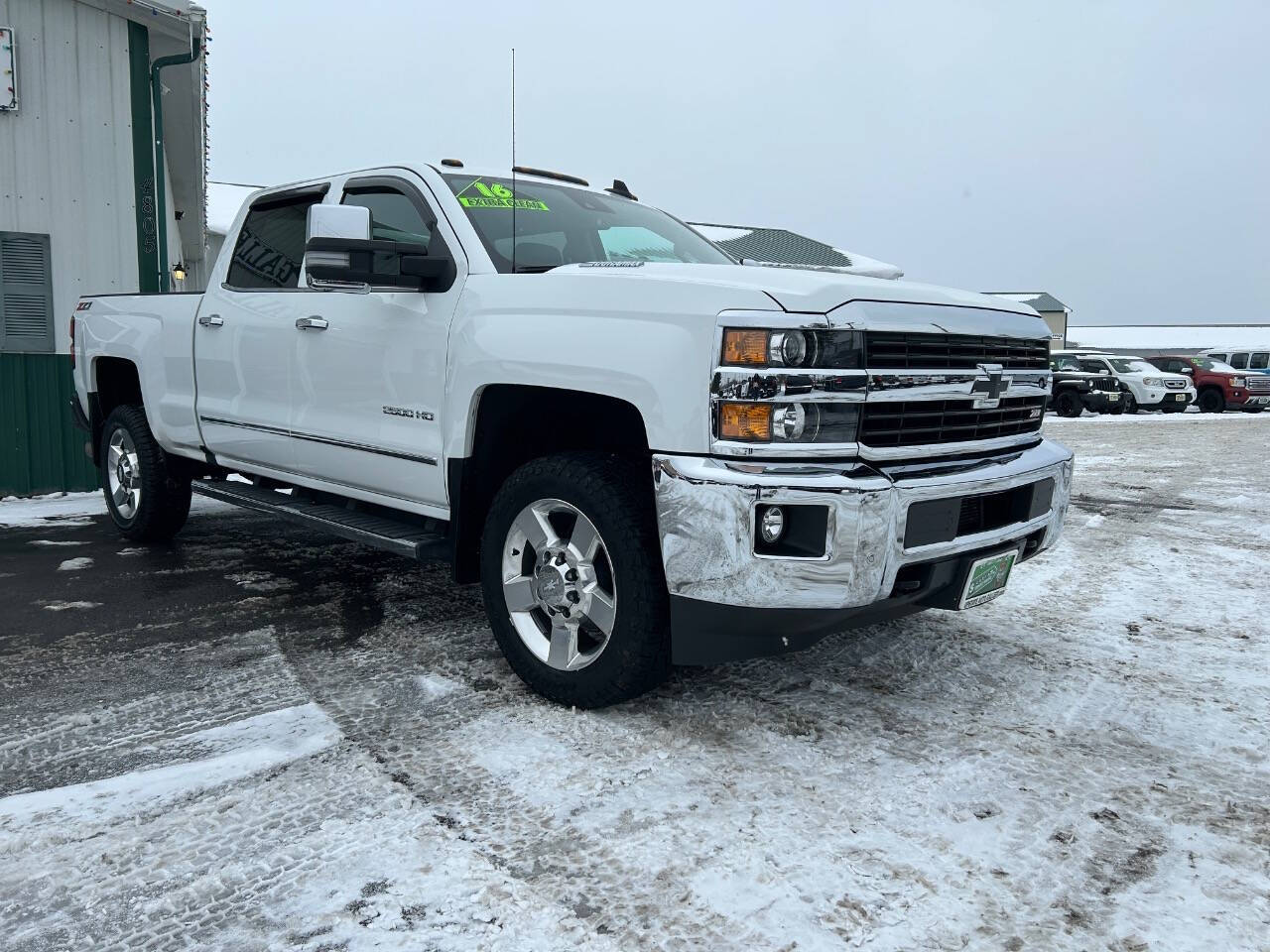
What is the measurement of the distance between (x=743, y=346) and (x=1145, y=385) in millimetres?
24605

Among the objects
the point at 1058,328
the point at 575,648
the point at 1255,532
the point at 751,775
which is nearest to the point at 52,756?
the point at 575,648

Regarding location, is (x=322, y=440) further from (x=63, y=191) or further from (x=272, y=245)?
(x=63, y=191)

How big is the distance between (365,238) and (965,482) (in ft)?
7.43

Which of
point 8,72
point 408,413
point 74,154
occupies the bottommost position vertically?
point 408,413

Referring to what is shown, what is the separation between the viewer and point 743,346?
273cm

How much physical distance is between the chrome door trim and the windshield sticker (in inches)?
40.9

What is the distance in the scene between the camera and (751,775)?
2.80 meters

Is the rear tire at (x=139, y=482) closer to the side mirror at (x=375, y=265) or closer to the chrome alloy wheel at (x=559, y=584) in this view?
the side mirror at (x=375, y=265)

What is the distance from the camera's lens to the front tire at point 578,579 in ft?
9.80

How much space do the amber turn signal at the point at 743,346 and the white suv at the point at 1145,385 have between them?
24.1 metres

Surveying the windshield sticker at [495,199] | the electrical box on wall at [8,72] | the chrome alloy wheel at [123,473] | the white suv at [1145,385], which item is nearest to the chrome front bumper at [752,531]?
the windshield sticker at [495,199]

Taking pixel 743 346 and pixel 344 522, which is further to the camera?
pixel 344 522

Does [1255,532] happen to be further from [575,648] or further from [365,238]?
[365,238]

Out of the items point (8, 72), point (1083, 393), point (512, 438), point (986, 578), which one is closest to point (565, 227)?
point (512, 438)
